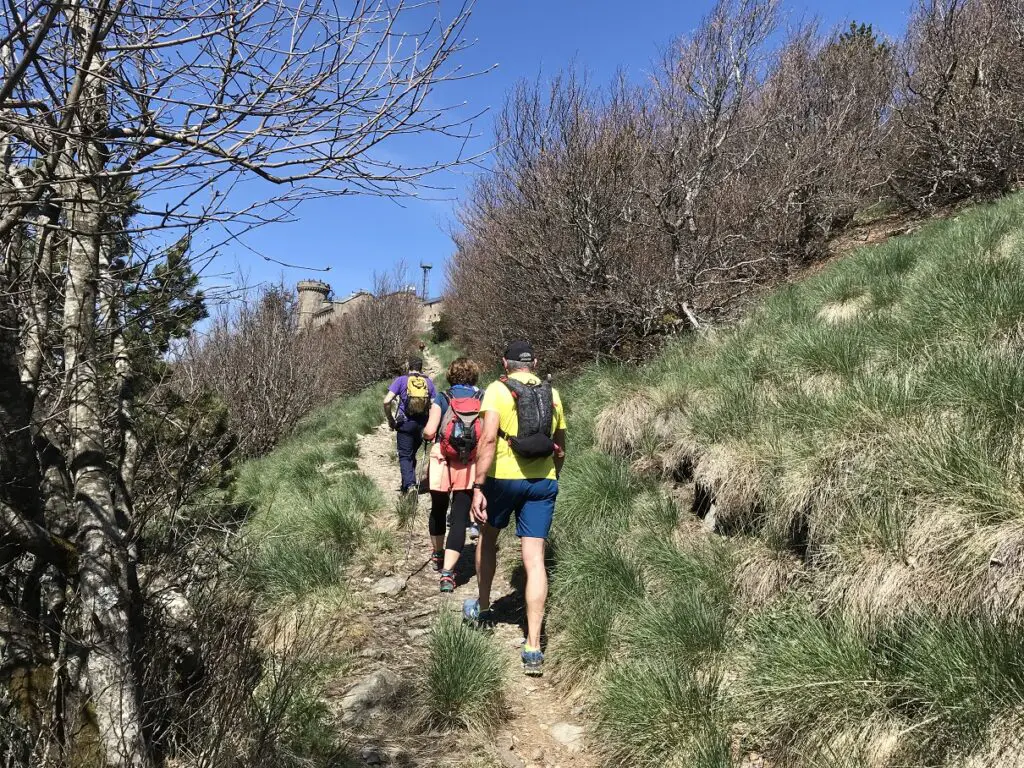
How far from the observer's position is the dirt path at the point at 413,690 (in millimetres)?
2918

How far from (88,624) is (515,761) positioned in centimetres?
205

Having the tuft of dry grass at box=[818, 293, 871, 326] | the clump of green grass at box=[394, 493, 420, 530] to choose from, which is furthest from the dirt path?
the tuft of dry grass at box=[818, 293, 871, 326]

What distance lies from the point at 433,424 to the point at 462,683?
2681mm

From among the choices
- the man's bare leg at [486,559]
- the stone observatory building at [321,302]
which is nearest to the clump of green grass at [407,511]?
the man's bare leg at [486,559]

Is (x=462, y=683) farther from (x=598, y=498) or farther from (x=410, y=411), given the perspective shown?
(x=410, y=411)

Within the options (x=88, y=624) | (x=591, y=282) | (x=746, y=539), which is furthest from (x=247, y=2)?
(x=591, y=282)

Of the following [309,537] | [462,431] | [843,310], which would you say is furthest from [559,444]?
[843,310]

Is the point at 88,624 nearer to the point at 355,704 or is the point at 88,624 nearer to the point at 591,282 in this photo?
the point at 355,704

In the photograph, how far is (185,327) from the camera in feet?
13.8

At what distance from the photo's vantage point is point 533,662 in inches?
142

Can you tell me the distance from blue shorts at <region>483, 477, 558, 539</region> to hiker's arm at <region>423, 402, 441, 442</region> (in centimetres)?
164

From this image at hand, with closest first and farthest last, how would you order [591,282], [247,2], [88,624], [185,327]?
[247,2]
[88,624]
[185,327]
[591,282]

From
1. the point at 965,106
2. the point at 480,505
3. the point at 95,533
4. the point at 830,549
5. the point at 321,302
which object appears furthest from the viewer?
the point at 321,302

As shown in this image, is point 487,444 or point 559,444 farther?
point 559,444
